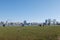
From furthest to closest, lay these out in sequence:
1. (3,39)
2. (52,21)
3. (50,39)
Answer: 1. (52,21)
2. (50,39)
3. (3,39)

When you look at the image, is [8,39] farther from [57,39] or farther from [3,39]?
[57,39]

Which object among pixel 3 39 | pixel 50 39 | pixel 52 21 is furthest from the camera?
pixel 52 21

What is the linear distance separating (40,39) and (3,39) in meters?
5.00

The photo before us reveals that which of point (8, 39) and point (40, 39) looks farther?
point (40, 39)

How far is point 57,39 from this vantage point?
69.0ft

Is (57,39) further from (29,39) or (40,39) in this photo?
(29,39)

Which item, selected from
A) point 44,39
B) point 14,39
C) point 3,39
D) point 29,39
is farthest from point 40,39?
point 3,39

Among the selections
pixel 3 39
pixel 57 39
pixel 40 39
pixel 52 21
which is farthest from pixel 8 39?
pixel 52 21

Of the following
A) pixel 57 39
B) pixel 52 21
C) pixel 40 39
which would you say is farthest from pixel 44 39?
pixel 52 21

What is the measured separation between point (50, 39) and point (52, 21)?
164403mm

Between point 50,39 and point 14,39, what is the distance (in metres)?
4.79

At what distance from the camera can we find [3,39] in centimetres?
1833

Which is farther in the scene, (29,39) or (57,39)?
(57,39)

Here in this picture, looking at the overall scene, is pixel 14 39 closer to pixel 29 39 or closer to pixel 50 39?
A: pixel 29 39
